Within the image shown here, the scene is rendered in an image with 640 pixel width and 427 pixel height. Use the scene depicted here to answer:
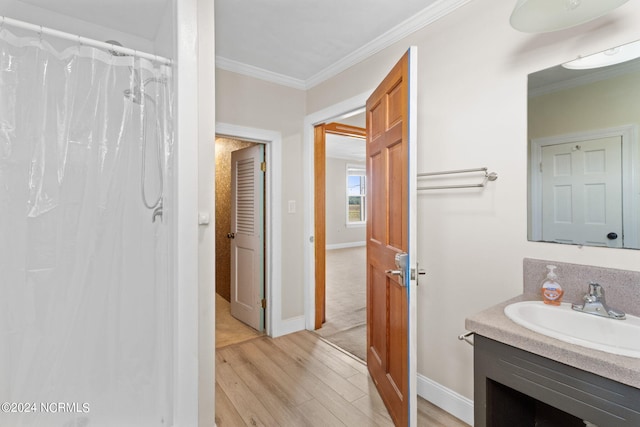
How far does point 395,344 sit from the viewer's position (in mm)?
1737

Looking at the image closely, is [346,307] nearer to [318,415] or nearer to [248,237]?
[248,237]

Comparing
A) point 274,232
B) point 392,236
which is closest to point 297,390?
point 392,236

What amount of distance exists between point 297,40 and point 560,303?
235 centimetres

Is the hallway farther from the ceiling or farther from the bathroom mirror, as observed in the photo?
→ the ceiling

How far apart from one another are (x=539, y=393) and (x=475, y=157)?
117 cm

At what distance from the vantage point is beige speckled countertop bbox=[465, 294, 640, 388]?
0.81 metres

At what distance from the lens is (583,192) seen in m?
1.34

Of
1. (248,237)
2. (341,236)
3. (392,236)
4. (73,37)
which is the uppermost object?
(73,37)

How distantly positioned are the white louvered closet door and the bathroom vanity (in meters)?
2.20

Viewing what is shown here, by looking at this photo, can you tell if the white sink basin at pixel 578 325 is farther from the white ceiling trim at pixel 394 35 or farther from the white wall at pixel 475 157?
the white ceiling trim at pixel 394 35

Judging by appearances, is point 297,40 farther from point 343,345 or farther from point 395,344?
point 343,345

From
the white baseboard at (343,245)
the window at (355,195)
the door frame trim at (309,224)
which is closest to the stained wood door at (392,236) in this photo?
the door frame trim at (309,224)

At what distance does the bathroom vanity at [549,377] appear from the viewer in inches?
32.6

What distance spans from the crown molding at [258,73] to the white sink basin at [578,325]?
266 cm
